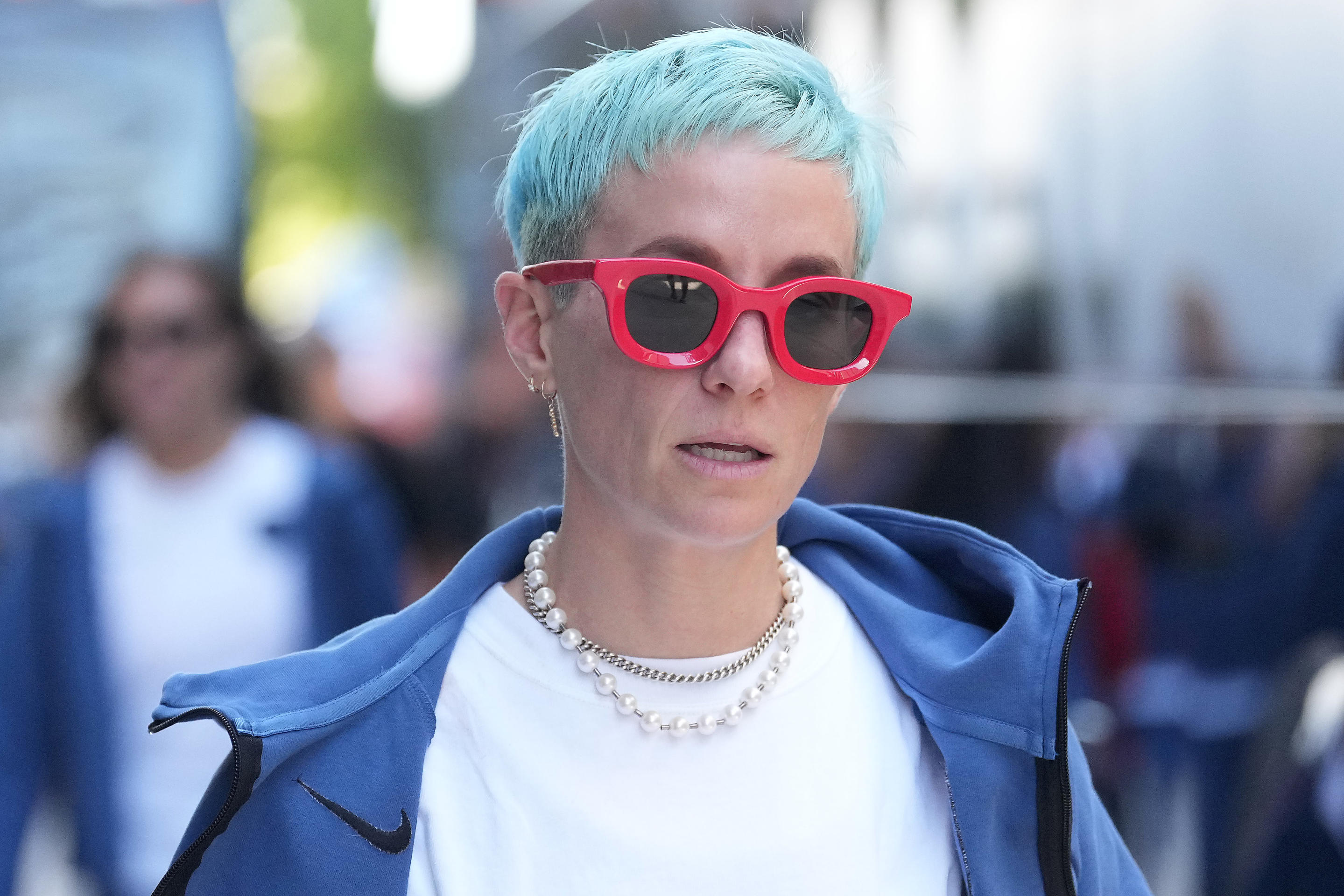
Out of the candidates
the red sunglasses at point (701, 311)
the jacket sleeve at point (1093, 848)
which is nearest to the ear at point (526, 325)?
the red sunglasses at point (701, 311)

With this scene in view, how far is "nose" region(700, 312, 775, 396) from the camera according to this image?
5.39 feet

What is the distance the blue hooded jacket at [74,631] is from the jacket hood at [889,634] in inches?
58.8

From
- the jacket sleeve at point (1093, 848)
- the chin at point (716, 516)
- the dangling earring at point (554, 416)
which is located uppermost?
the dangling earring at point (554, 416)

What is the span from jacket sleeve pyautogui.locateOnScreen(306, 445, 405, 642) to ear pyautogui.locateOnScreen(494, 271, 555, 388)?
167 centimetres

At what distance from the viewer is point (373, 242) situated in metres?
10.2

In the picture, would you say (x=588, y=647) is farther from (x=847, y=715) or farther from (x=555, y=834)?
(x=847, y=715)

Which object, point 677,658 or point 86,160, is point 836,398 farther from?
point 86,160

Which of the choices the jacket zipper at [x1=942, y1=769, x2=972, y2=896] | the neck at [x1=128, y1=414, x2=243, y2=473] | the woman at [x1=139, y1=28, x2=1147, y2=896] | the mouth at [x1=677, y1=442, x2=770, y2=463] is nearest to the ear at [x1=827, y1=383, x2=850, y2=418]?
the woman at [x1=139, y1=28, x2=1147, y2=896]

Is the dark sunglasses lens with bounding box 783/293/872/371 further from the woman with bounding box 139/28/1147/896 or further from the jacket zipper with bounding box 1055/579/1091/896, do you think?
the jacket zipper with bounding box 1055/579/1091/896

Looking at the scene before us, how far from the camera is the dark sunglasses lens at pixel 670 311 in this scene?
1644 millimetres

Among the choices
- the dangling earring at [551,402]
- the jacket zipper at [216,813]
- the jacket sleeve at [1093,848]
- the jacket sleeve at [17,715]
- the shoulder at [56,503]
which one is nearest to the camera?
the jacket zipper at [216,813]

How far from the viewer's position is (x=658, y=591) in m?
1.82

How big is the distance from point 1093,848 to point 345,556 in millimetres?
2222

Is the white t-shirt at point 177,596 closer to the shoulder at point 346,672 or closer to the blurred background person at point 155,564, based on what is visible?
the blurred background person at point 155,564
